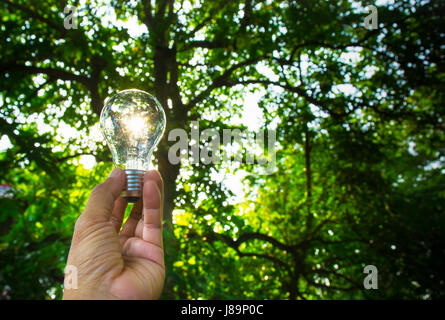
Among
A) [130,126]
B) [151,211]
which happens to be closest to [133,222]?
[151,211]

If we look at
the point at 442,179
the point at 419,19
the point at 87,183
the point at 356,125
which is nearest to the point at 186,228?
the point at 87,183

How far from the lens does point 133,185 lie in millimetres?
1453

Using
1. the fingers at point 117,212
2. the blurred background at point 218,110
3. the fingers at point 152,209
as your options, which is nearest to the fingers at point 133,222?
the fingers at point 117,212

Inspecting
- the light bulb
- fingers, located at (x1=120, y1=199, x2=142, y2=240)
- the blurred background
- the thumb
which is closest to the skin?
the thumb

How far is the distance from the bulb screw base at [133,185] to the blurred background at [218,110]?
2737mm

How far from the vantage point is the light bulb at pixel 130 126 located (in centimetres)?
186

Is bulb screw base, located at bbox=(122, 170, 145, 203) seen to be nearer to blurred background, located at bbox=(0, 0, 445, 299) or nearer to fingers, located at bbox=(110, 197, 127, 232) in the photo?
fingers, located at bbox=(110, 197, 127, 232)

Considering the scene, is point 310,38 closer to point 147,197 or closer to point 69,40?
point 69,40

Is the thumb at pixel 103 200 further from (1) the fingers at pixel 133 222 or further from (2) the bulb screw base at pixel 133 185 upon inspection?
(1) the fingers at pixel 133 222

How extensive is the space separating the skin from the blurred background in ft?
8.88

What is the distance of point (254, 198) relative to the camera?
942 cm

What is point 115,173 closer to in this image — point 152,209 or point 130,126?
point 152,209
